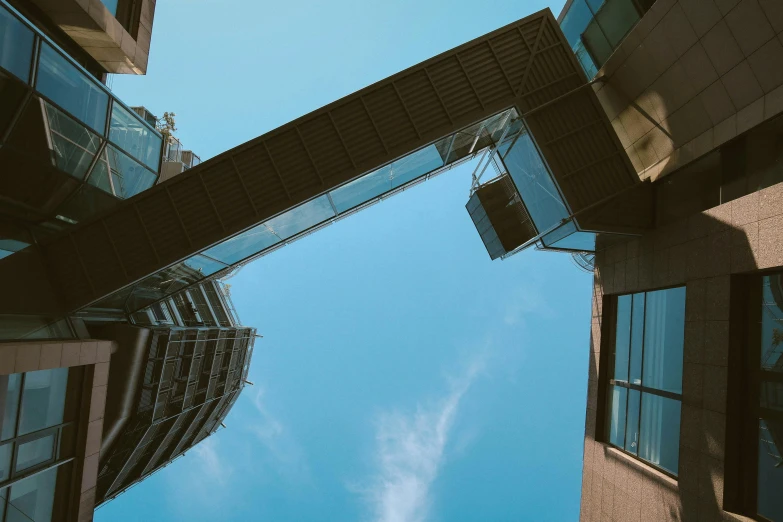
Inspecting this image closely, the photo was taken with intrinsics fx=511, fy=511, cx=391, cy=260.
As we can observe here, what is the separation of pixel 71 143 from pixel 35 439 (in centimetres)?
977

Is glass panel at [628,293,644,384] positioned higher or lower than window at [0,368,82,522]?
higher

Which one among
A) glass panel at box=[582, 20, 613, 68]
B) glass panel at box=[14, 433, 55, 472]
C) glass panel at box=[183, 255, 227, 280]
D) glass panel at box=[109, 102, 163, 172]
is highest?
glass panel at box=[582, 20, 613, 68]

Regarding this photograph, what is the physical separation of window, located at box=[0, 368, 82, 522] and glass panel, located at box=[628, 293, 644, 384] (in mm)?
17943

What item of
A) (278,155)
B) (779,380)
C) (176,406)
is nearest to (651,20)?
(779,380)

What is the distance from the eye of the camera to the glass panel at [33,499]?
43.8ft

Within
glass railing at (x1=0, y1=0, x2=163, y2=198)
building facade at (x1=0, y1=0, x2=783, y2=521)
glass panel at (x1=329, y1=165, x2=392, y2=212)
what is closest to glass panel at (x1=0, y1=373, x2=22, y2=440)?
building facade at (x1=0, y1=0, x2=783, y2=521)

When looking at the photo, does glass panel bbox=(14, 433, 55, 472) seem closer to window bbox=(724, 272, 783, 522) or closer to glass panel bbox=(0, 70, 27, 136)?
glass panel bbox=(0, 70, 27, 136)

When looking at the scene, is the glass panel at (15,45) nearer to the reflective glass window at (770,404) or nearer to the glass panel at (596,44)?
the glass panel at (596,44)

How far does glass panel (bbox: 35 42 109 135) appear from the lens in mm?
15773

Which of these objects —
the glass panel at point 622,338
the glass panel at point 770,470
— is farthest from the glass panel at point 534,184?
the glass panel at point 770,470

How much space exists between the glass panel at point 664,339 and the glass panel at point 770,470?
3063 mm

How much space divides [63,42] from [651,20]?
2097 cm

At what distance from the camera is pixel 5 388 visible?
40.1 ft

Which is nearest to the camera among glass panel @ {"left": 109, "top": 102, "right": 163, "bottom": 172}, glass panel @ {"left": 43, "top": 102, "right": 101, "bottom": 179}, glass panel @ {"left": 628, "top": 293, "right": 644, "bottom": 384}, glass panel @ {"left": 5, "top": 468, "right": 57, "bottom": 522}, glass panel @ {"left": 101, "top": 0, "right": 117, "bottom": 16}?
glass panel @ {"left": 5, "top": 468, "right": 57, "bottom": 522}
